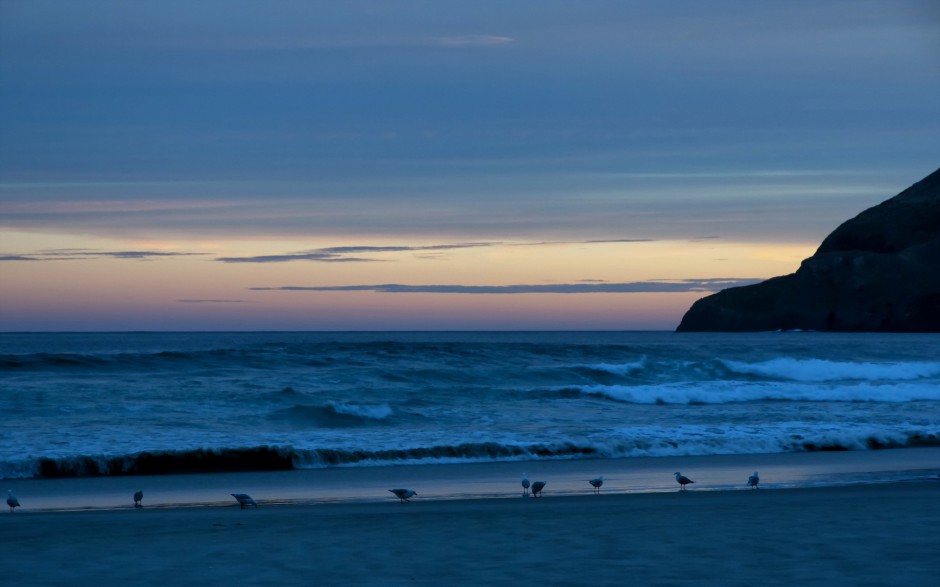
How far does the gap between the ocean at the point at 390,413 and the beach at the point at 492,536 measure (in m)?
2.89

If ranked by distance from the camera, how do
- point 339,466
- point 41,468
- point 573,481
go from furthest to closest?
point 339,466
point 41,468
point 573,481

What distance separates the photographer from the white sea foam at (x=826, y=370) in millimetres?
45188

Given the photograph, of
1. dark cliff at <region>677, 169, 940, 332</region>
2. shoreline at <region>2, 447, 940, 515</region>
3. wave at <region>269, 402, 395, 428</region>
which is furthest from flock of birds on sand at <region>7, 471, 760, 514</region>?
dark cliff at <region>677, 169, 940, 332</region>

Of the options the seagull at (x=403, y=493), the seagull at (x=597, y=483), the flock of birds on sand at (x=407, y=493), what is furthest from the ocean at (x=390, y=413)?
the seagull at (x=403, y=493)

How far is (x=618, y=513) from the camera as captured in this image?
36.5ft

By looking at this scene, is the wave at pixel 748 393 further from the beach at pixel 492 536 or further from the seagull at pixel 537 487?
the seagull at pixel 537 487

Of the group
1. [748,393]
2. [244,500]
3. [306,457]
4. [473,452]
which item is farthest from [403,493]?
[748,393]

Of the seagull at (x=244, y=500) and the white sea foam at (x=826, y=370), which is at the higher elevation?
the white sea foam at (x=826, y=370)

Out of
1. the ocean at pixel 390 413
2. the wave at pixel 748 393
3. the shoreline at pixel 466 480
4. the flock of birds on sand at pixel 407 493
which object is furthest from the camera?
the wave at pixel 748 393

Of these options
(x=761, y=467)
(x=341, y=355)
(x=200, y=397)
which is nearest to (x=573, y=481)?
(x=761, y=467)

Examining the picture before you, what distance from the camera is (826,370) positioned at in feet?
152

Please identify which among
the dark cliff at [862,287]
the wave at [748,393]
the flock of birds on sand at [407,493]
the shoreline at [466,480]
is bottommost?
the shoreline at [466,480]

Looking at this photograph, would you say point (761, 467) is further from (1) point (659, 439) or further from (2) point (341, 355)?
(2) point (341, 355)

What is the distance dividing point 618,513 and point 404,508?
2.48 meters
